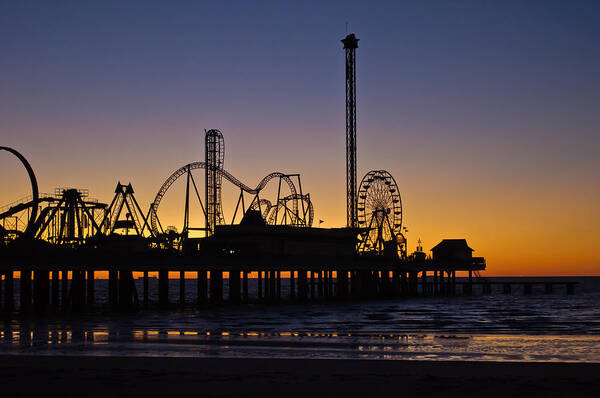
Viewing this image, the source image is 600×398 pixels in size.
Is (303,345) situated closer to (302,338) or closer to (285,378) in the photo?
(302,338)

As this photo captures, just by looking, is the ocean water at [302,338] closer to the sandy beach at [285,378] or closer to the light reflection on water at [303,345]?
the light reflection on water at [303,345]

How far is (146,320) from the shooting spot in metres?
53.1

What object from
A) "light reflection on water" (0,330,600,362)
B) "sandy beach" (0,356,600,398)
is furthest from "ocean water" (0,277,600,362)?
"sandy beach" (0,356,600,398)

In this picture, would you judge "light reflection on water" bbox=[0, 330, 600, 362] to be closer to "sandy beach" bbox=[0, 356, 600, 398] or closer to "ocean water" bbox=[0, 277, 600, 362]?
"ocean water" bbox=[0, 277, 600, 362]

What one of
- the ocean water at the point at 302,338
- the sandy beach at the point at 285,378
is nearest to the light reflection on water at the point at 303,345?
the ocean water at the point at 302,338

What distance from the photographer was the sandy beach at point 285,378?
784 inches

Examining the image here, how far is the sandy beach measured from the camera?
1992cm

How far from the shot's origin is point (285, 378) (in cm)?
2212

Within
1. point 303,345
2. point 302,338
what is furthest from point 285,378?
point 302,338

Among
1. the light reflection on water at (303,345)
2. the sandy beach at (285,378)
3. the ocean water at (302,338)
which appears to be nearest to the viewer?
the sandy beach at (285,378)

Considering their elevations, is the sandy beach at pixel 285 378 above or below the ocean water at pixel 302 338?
above

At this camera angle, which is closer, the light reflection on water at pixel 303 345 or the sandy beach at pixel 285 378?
the sandy beach at pixel 285 378

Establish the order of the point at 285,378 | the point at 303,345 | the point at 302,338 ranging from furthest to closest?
the point at 302,338 < the point at 303,345 < the point at 285,378

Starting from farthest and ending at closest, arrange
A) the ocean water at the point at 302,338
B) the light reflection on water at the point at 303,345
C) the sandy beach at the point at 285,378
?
the ocean water at the point at 302,338, the light reflection on water at the point at 303,345, the sandy beach at the point at 285,378
